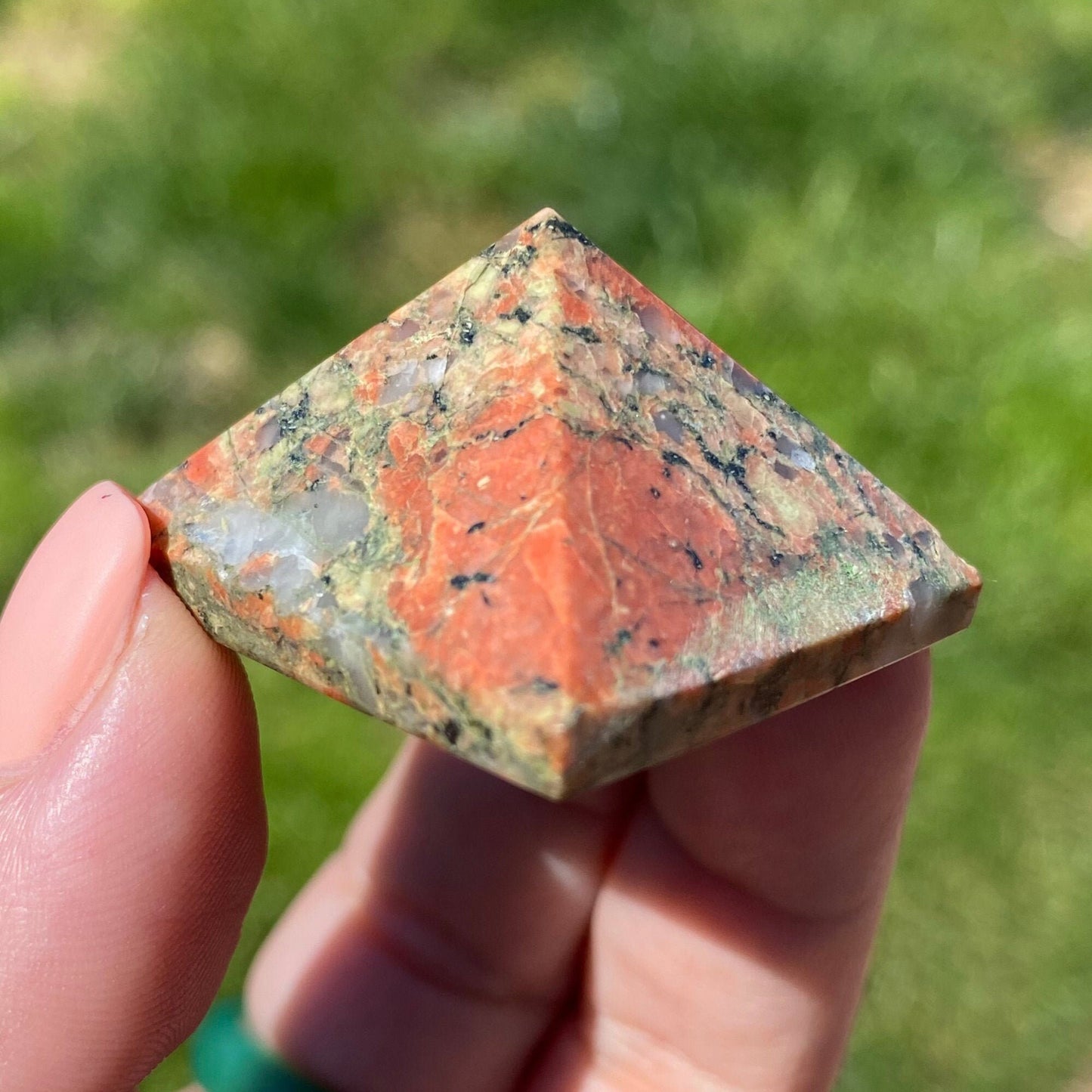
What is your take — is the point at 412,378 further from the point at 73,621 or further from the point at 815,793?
the point at 815,793

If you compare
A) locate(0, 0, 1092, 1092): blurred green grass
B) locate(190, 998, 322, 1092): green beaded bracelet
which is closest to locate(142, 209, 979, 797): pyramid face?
locate(190, 998, 322, 1092): green beaded bracelet

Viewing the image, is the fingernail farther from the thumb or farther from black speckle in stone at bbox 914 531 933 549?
black speckle in stone at bbox 914 531 933 549

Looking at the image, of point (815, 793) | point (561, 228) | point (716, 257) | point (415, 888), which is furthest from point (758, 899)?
point (716, 257)

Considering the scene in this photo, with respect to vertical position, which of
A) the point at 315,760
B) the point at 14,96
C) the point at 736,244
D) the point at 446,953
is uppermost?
the point at 14,96

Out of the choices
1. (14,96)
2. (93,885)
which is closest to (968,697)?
(93,885)

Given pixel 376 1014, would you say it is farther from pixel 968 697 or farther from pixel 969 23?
pixel 969 23

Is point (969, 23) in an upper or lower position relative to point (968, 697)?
upper

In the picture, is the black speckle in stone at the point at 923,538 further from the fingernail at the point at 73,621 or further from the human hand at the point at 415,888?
the fingernail at the point at 73,621
